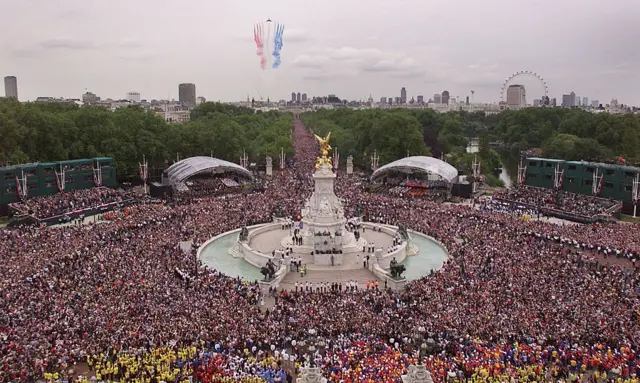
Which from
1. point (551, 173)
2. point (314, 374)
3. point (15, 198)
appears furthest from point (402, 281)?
point (15, 198)

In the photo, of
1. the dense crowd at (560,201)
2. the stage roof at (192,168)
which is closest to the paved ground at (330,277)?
the dense crowd at (560,201)

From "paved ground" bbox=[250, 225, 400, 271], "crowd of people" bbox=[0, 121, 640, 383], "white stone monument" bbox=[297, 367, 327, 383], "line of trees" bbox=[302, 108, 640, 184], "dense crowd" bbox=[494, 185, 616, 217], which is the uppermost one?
"line of trees" bbox=[302, 108, 640, 184]

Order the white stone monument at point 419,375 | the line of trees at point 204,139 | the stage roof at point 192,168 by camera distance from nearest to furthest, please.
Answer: the white stone monument at point 419,375
the stage roof at point 192,168
the line of trees at point 204,139

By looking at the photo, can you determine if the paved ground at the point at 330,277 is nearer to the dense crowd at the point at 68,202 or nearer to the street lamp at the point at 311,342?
the street lamp at the point at 311,342

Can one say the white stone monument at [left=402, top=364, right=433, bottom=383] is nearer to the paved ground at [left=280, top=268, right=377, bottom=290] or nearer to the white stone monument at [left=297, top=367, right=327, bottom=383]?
the white stone monument at [left=297, top=367, right=327, bottom=383]

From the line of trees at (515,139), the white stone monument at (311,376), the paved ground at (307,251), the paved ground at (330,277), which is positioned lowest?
the paved ground at (330,277)

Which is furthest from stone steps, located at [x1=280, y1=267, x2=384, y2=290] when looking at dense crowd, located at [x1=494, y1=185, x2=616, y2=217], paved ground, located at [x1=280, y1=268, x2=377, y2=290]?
dense crowd, located at [x1=494, y1=185, x2=616, y2=217]
